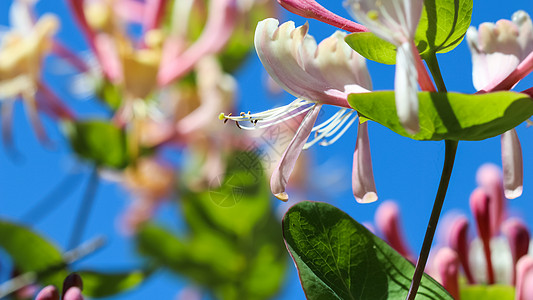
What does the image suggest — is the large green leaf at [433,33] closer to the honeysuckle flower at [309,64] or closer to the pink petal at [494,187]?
the honeysuckle flower at [309,64]

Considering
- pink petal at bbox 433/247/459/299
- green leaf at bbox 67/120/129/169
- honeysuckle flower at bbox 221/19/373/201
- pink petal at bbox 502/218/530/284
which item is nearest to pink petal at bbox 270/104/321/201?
honeysuckle flower at bbox 221/19/373/201

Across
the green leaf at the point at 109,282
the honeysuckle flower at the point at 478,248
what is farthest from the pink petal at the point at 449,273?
the green leaf at the point at 109,282

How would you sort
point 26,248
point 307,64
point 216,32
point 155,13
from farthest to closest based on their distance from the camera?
point 216,32
point 155,13
point 26,248
point 307,64

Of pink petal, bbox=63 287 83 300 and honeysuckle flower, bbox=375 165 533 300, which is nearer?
pink petal, bbox=63 287 83 300

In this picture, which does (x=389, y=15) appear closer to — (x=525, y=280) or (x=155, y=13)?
(x=525, y=280)

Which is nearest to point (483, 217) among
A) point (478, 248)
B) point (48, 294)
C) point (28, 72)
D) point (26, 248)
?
point (478, 248)

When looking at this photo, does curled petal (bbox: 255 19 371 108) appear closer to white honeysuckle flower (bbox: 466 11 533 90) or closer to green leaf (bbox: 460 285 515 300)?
white honeysuckle flower (bbox: 466 11 533 90)
